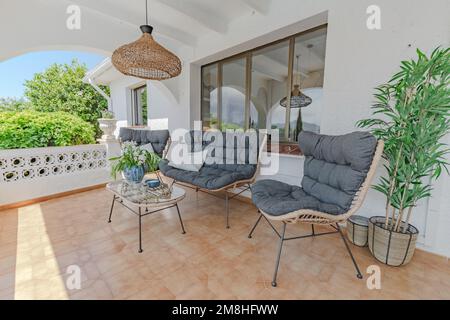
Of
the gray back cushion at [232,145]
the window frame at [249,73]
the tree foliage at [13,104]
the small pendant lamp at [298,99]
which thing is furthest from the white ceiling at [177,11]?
the tree foliage at [13,104]

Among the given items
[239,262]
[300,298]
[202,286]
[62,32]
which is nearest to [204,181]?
[239,262]

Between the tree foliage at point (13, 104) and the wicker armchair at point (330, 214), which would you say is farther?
the tree foliage at point (13, 104)

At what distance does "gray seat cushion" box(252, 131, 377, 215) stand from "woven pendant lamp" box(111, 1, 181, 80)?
5.20 ft

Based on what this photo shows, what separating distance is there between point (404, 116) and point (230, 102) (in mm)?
2473

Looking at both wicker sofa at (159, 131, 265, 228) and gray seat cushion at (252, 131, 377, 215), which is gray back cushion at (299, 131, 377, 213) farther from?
wicker sofa at (159, 131, 265, 228)

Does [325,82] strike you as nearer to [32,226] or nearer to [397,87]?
[397,87]

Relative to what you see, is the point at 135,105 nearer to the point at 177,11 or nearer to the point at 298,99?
the point at 177,11

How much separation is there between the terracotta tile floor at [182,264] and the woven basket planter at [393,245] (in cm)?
7

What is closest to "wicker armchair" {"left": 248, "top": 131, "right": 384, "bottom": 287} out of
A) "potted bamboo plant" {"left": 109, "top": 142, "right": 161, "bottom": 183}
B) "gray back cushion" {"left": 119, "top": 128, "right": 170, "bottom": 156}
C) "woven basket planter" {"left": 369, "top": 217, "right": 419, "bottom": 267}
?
"woven basket planter" {"left": 369, "top": 217, "right": 419, "bottom": 267}

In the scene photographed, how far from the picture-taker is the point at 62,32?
2.82 m

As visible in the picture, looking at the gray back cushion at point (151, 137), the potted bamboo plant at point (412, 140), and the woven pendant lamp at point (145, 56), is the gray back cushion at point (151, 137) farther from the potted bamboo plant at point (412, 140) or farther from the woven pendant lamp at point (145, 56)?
the potted bamboo plant at point (412, 140)

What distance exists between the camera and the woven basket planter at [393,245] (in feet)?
5.13

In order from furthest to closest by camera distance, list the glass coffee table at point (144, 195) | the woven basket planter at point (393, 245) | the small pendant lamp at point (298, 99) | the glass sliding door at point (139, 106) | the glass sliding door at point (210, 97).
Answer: the glass sliding door at point (139, 106)
the glass sliding door at point (210, 97)
the small pendant lamp at point (298, 99)
the glass coffee table at point (144, 195)
the woven basket planter at point (393, 245)

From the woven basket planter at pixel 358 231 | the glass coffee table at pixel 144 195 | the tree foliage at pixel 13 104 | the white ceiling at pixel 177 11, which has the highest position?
the white ceiling at pixel 177 11
